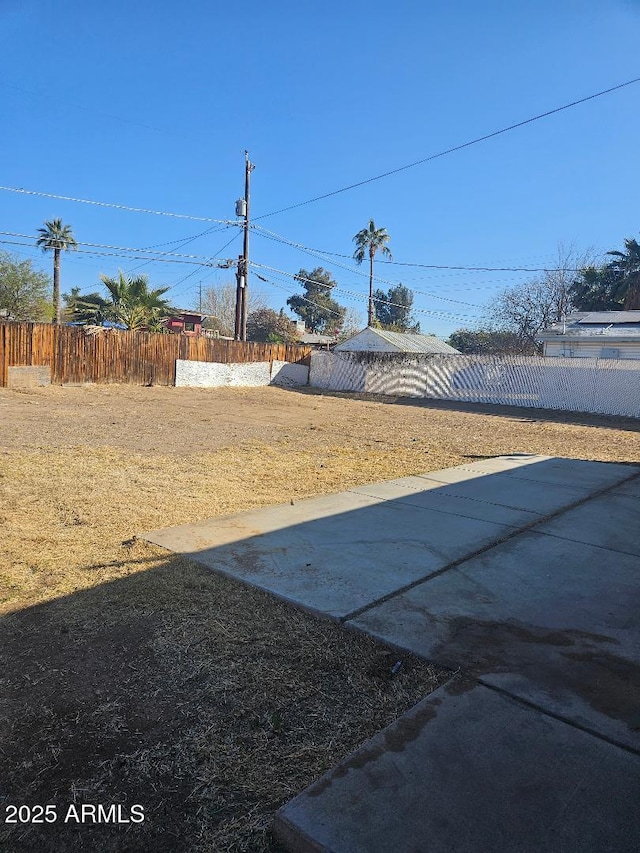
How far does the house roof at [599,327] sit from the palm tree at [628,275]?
4786mm

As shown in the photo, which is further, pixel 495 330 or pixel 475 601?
pixel 495 330

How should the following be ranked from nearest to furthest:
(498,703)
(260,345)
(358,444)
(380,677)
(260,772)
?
(260,772), (498,703), (380,677), (358,444), (260,345)

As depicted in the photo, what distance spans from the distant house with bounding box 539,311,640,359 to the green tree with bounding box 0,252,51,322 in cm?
2296

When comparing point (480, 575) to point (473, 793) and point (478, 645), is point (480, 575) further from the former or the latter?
point (473, 793)

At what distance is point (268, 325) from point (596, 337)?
1273 inches

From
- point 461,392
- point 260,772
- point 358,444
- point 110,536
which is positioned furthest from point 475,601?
point 461,392

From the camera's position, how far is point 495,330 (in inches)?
1542

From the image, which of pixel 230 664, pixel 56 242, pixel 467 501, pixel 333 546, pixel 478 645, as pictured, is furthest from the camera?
pixel 56 242

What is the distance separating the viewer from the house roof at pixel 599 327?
2000 centimetres

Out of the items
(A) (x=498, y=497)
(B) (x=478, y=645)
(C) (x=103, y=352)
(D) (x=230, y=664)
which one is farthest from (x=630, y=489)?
(C) (x=103, y=352)

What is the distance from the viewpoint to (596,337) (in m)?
20.2

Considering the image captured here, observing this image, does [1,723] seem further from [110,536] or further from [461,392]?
[461,392]

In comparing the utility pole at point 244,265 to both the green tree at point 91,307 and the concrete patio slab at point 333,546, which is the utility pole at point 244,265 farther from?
the concrete patio slab at point 333,546

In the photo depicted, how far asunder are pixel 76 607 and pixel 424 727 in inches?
74.1
